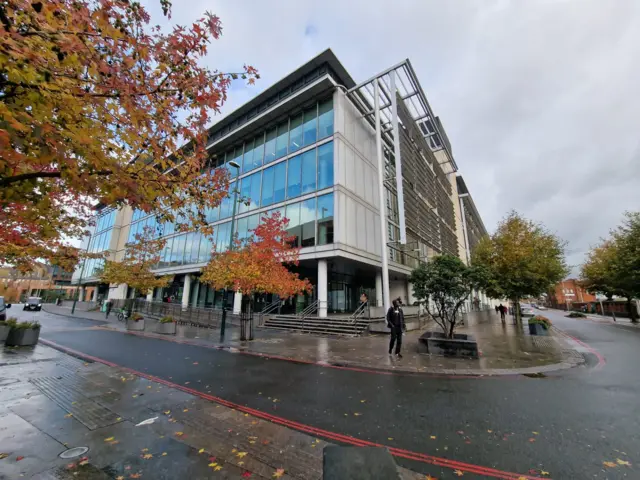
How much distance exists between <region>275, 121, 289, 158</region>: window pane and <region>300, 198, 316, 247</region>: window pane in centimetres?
618

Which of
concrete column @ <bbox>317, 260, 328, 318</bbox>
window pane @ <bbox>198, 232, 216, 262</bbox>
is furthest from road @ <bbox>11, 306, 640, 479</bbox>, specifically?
window pane @ <bbox>198, 232, 216, 262</bbox>

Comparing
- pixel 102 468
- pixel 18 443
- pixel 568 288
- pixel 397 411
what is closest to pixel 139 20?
pixel 102 468

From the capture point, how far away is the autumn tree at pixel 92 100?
2.55 meters

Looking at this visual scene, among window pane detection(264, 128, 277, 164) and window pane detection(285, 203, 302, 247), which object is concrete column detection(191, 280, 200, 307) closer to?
window pane detection(285, 203, 302, 247)

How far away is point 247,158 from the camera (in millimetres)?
28125

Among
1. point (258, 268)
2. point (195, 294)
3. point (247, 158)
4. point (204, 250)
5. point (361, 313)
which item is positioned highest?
point (247, 158)

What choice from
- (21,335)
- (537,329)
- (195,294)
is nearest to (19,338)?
(21,335)

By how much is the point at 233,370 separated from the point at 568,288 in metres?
133

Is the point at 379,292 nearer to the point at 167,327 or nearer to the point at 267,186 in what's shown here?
the point at 267,186

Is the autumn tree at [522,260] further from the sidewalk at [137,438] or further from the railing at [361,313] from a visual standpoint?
the sidewalk at [137,438]

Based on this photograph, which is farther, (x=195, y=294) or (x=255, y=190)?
(x=195, y=294)

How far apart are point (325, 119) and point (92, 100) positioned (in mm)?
21308

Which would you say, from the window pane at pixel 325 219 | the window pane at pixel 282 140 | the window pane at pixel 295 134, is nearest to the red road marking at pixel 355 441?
the window pane at pixel 325 219

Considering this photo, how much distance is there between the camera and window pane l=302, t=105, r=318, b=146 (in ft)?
75.7
